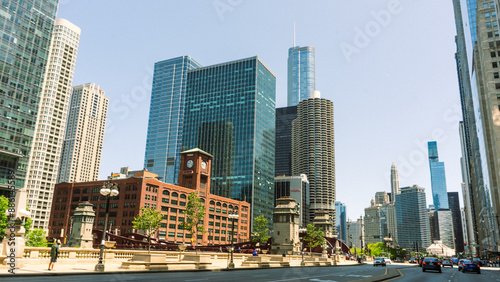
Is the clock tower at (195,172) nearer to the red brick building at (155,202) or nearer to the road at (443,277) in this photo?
the red brick building at (155,202)

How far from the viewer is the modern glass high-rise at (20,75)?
99.4 metres

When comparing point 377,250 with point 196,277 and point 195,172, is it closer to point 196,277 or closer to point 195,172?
point 195,172

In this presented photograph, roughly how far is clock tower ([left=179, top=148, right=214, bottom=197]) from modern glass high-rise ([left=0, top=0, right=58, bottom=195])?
55825 mm

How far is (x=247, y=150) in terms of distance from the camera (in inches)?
7790

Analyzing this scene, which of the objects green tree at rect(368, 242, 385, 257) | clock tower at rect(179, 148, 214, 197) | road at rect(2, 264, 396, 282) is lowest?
green tree at rect(368, 242, 385, 257)

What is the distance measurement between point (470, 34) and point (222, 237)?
13244 cm

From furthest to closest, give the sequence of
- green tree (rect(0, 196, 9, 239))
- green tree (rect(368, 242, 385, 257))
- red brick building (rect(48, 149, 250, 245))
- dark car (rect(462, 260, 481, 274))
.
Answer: green tree (rect(368, 242, 385, 257)), red brick building (rect(48, 149, 250, 245)), green tree (rect(0, 196, 9, 239)), dark car (rect(462, 260, 481, 274))

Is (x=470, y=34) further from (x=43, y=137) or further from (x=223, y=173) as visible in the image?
(x=43, y=137)

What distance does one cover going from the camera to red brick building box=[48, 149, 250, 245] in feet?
400

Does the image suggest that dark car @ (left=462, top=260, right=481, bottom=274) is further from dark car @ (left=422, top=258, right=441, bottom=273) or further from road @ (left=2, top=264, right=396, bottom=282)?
road @ (left=2, top=264, right=396, bottom=282)

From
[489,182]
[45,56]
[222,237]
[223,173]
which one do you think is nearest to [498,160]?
[489,182]

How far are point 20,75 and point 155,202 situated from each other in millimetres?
56444

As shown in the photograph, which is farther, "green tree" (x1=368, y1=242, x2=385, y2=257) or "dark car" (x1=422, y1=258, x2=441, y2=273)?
"green tree" (x1=368, y1=242, x2=385, y2=257)

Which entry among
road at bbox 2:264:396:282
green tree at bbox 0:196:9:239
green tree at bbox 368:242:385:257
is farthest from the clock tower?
road at bbox 2:264:396:282
